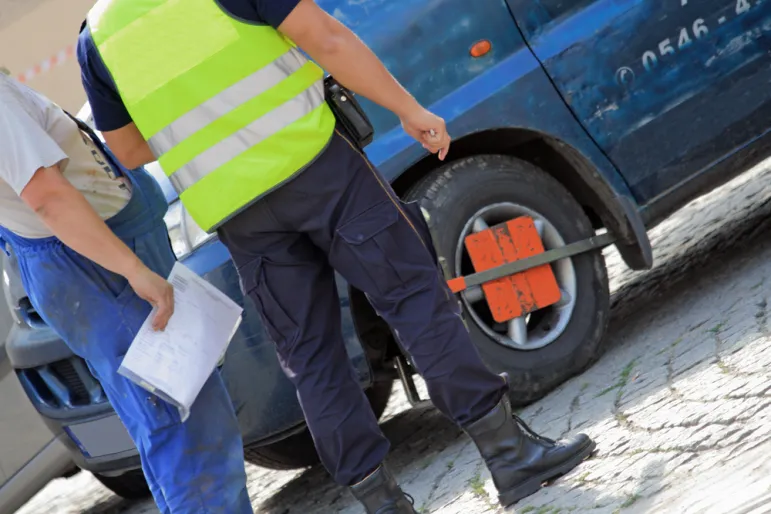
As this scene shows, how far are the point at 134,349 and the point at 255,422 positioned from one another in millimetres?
937

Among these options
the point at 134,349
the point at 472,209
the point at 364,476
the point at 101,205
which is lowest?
the point at 364,476

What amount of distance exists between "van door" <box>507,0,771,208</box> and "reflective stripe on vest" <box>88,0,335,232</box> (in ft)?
4.46

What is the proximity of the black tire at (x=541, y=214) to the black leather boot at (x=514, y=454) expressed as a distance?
2.53ft

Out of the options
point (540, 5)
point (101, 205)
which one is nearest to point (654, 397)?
point (540, 5)

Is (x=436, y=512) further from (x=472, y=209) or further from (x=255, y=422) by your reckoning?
(x=472, y=209)

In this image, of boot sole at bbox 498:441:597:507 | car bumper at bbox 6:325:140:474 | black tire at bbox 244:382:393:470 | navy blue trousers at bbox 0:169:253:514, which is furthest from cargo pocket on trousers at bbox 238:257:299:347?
black tire at bbox 244:382:393:470

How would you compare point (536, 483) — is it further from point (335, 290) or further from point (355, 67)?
point (355, 67)

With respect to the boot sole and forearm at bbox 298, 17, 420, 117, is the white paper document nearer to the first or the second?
forearm at bbox 298, 17, 420, 117

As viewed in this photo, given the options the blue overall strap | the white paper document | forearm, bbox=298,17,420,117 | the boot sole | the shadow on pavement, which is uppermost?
the blue overall strap

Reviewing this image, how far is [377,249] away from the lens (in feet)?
10.2

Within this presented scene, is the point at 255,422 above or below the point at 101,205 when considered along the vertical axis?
below

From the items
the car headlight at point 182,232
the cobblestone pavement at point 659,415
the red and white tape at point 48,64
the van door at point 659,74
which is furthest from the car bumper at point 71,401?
the red and white tape at point 48,64

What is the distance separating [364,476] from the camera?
3297mm

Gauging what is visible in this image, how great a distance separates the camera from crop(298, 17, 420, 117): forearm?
2.98 metres
